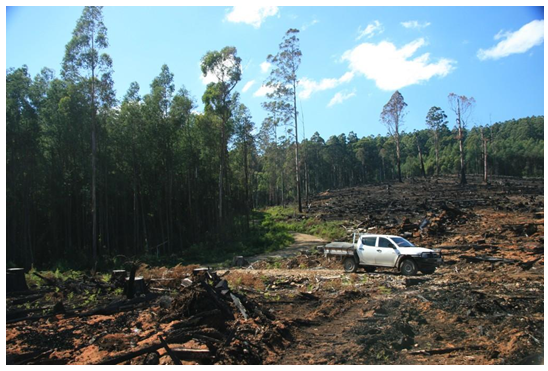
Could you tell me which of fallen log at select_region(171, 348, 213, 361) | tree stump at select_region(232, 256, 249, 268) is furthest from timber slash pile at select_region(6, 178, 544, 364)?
tree stump at select_region(232, 256, 249, 268)

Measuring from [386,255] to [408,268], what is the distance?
0.99 metres

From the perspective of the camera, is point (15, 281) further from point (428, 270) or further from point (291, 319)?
point (428, 270)

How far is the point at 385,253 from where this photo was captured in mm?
15508

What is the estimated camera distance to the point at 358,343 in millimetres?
6832

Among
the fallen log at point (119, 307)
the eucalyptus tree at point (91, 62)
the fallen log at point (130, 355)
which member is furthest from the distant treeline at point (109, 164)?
the fallen log at point (130, 355)

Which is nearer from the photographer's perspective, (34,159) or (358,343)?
(358,343)

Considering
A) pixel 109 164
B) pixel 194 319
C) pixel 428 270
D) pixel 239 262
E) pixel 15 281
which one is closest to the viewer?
pixel 194 319

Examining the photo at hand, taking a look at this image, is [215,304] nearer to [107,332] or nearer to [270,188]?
[107,332]

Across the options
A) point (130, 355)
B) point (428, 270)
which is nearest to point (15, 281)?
point (130, 355)

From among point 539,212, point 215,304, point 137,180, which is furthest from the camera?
point 137,180

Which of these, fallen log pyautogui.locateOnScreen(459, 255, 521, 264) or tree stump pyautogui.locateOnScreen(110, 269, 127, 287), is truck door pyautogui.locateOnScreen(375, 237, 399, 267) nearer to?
fallen log pyautogui.locateOnScreen(459, 255, 521, 264)

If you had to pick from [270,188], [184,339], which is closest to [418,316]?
[184,339]

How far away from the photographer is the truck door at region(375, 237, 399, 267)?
15258 mm
